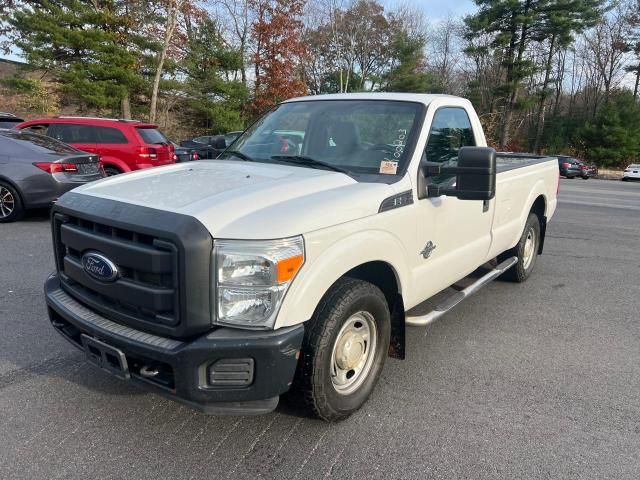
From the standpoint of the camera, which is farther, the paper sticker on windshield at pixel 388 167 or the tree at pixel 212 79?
the tree at pixel 212 79

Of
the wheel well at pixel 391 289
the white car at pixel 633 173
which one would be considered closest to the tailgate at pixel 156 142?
the wheel well at pixel 391 289

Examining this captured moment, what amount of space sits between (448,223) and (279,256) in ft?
5.90

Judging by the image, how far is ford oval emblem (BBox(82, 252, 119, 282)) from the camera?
2.54 m

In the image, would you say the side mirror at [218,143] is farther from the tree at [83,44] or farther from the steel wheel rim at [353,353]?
the tree at [83,44]

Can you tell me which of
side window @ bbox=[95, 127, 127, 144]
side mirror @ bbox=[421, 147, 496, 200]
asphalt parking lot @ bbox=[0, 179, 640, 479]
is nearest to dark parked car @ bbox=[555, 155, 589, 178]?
side window @ bbox=[95, 127, 127, 144]

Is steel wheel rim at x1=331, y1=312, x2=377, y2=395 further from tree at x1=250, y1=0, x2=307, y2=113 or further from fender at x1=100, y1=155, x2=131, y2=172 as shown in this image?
tree at x1=250, y1=0, x2=307, y2=113

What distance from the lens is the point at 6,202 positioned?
8.18m

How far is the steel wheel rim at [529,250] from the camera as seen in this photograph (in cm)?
584

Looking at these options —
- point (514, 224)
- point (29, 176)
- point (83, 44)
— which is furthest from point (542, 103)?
point (29, 176)

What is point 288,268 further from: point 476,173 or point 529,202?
point 529,202

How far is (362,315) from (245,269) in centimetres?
93

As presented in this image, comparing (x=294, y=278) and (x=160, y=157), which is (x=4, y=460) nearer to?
(x=294, y=278)

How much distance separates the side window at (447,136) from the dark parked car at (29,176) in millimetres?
6717

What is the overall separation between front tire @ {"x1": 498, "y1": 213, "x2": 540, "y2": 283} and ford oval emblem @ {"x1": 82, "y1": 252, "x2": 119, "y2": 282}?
4.36 metres
